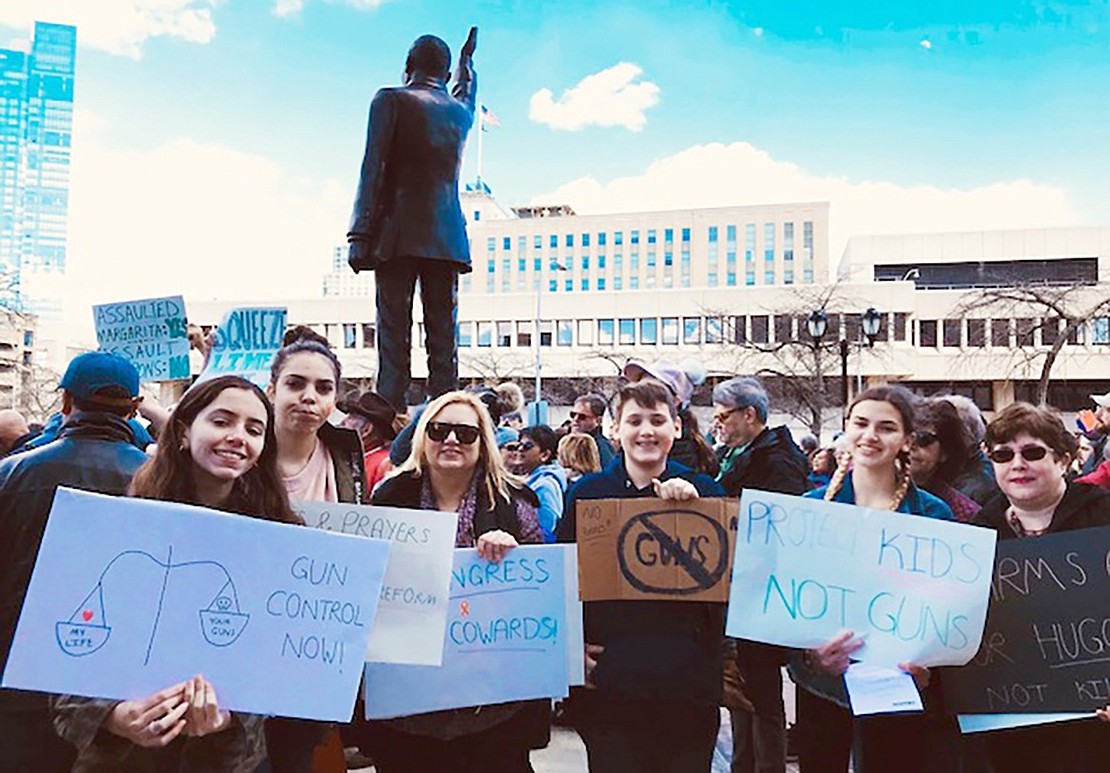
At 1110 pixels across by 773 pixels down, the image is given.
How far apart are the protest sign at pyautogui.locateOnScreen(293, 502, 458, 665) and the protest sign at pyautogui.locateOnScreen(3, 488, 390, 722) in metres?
0.38

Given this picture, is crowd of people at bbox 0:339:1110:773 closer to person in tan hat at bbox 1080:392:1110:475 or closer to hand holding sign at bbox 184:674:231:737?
hand holding sign at bbox 184:674:231:737

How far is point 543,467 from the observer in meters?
6.15

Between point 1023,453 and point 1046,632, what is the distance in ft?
1.79

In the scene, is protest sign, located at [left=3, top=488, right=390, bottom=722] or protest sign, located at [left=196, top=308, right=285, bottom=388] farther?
protest sign, located at [left=196, top=308, right=285, bottom=388]

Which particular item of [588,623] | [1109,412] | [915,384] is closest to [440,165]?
[588,623]

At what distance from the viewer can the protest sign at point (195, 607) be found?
2.29 meters

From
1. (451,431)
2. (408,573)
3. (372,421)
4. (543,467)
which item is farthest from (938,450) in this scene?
(372,421)

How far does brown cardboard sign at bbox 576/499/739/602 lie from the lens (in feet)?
10.7

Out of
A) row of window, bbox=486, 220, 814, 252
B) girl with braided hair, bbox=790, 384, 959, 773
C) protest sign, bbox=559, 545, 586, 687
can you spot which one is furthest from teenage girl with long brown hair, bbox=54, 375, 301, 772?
→ row of window, bbox=486, 220, 814, 252

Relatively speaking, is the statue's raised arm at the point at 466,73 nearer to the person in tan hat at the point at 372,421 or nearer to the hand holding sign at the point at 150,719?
the person in tan hat at the point at 372,421

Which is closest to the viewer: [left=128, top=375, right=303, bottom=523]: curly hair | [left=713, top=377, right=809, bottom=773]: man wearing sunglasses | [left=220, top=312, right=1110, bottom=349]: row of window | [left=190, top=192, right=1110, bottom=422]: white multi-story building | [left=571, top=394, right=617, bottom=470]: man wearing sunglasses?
[left=128, top=375, right=303, bottom=523]: curly hair

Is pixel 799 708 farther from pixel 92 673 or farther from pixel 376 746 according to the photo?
pixel 92 673

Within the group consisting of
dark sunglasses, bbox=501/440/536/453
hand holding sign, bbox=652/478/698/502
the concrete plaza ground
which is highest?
hand holding sign, bbox=652/478/698/502

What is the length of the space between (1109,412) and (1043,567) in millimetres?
4792
